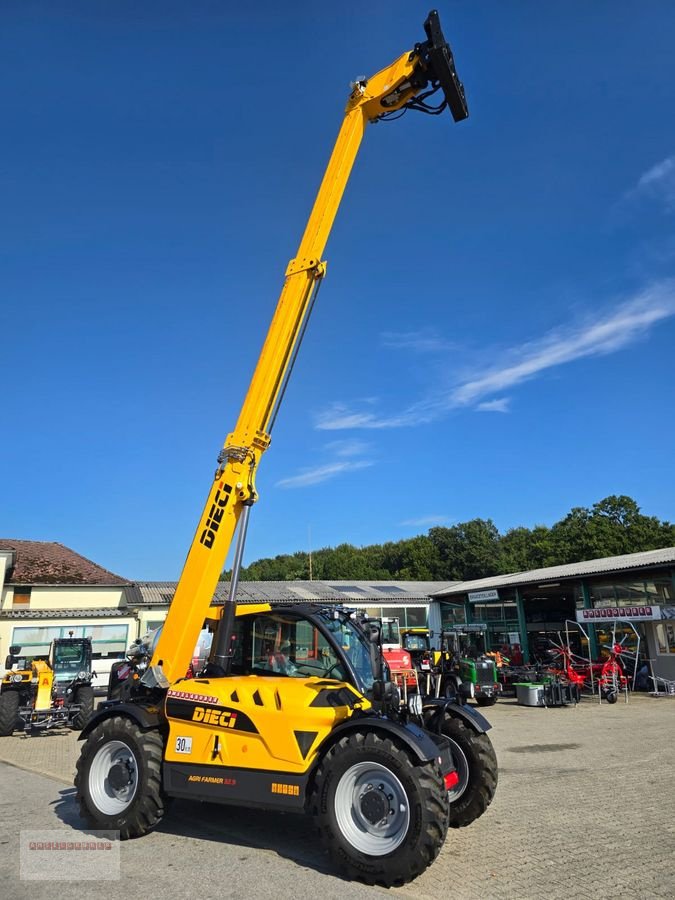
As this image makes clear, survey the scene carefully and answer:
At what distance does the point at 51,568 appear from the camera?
32.4m

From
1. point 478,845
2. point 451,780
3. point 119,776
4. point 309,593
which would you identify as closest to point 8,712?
point 119,776

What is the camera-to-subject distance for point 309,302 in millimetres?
7660

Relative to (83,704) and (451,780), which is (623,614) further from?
(451,780)

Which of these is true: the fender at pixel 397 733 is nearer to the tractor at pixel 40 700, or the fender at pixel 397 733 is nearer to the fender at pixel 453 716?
the fender at pixel 453 716

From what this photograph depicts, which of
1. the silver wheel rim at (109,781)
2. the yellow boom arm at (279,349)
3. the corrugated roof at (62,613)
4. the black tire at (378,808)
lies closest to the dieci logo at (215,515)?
the yellow boom arm at (279,349)

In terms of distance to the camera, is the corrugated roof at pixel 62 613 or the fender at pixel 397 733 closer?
the fender at pixel 397 733

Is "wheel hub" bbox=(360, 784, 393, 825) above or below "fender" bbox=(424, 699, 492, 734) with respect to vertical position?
below

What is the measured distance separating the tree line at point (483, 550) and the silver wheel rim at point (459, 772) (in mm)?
48975

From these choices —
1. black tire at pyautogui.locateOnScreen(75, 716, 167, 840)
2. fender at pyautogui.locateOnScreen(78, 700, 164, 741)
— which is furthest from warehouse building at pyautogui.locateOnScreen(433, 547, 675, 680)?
black tire at pyautogui.locateOnScreen(75, 716, 167, 840)

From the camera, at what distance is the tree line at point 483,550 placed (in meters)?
50.6

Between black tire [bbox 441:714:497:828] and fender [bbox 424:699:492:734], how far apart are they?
7 cm

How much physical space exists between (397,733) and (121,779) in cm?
312

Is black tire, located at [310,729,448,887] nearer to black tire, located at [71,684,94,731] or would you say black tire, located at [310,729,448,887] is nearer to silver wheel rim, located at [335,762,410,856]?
silver wheel rim, located at [335,762,410,856]

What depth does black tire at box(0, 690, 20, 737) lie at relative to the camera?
1398 cm
